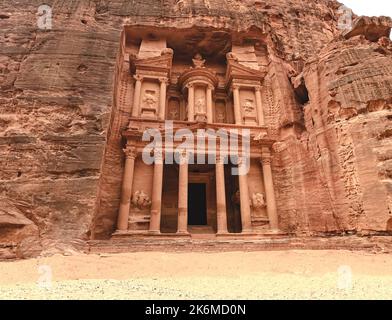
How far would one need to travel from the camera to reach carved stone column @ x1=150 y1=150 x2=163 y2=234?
11.4 m

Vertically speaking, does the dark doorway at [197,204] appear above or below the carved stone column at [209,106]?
below

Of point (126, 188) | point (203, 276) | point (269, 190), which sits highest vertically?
point (269, 190)

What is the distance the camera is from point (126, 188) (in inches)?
473

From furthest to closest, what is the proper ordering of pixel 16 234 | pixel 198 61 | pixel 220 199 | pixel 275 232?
pixel 198 61 < pixel 220 199 < pixel 275 232 < pixel 16 234

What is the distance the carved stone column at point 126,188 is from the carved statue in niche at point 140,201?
0.27 metres

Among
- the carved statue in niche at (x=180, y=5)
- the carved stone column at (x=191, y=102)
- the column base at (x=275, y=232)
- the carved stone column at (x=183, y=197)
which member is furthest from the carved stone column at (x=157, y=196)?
the carved statue in niche at (x=180, y=5)

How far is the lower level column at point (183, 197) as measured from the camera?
11.5 meters

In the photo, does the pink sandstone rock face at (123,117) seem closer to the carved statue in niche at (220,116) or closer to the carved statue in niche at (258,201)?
the carved statue in niche at (258,201)

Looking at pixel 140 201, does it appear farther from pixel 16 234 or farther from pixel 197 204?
pixel 16 234

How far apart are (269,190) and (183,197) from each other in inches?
168

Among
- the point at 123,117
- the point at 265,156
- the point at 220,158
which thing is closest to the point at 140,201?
the point at 220,158

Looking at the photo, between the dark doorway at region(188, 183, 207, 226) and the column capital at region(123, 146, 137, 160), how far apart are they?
3.84 metres

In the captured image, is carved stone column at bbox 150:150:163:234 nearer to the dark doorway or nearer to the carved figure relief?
the dark doorway

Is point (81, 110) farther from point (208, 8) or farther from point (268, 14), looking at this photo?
point (268, 14)
